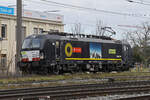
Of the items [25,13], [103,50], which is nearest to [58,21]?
[25,13]

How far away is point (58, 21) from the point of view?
4900cm

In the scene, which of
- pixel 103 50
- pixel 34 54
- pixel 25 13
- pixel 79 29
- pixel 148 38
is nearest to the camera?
pixel 34 54

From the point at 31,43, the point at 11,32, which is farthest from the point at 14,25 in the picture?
the point at 31,43

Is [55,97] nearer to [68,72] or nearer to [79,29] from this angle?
[68,72]

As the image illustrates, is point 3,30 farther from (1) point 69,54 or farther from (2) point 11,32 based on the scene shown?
(1) point 69,54

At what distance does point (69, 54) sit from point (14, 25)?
18.4m

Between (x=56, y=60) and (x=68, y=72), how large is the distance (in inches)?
94.9

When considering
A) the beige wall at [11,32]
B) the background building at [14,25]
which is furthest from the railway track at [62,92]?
the beige wall at [11,32]

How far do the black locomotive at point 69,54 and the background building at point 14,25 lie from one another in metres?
12.2

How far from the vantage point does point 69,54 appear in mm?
25625

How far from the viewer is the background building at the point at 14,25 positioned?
40500mm

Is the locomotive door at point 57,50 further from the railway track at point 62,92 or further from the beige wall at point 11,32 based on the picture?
the beige wall at point 11,32

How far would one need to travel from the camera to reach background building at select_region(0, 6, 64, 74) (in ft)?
133

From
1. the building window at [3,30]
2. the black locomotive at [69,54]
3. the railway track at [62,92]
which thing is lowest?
the railway track at [62,92]
